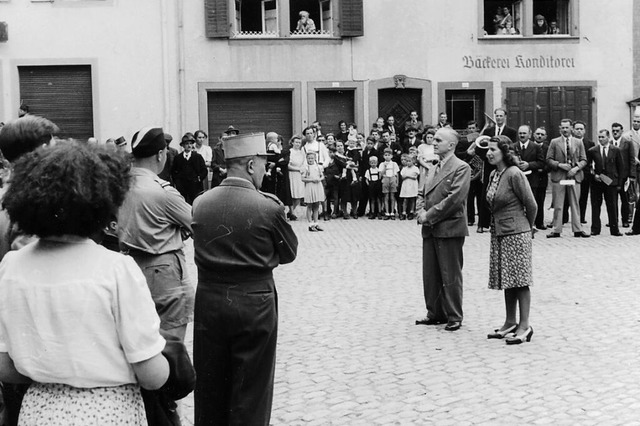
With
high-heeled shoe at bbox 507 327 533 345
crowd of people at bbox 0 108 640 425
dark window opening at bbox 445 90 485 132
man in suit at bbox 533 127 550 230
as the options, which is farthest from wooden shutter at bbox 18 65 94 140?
high-heeled shoe at bbox 507 327 533 345

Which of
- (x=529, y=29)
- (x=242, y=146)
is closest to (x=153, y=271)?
(x=242, y=146)

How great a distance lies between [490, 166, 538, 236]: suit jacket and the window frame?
1861 cm

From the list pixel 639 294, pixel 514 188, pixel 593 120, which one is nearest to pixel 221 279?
pixel 514 188

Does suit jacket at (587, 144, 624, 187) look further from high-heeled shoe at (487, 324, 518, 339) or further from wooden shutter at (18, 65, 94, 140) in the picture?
wooden shutter at (18, 65, 94, 140)

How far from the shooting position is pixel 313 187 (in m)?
20.6

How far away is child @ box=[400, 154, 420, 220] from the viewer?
22.3m

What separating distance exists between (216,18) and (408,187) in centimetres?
724

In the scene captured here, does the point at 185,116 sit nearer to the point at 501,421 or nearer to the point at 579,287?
the point at 579,287

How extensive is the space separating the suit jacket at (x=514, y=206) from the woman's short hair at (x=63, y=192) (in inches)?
245

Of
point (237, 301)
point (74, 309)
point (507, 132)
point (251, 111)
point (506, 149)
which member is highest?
point (251, 111)

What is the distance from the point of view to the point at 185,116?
26.2m

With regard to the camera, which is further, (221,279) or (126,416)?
(221,279)

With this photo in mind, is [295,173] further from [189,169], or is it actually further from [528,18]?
[528,18]

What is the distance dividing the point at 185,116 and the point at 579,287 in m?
15.7
